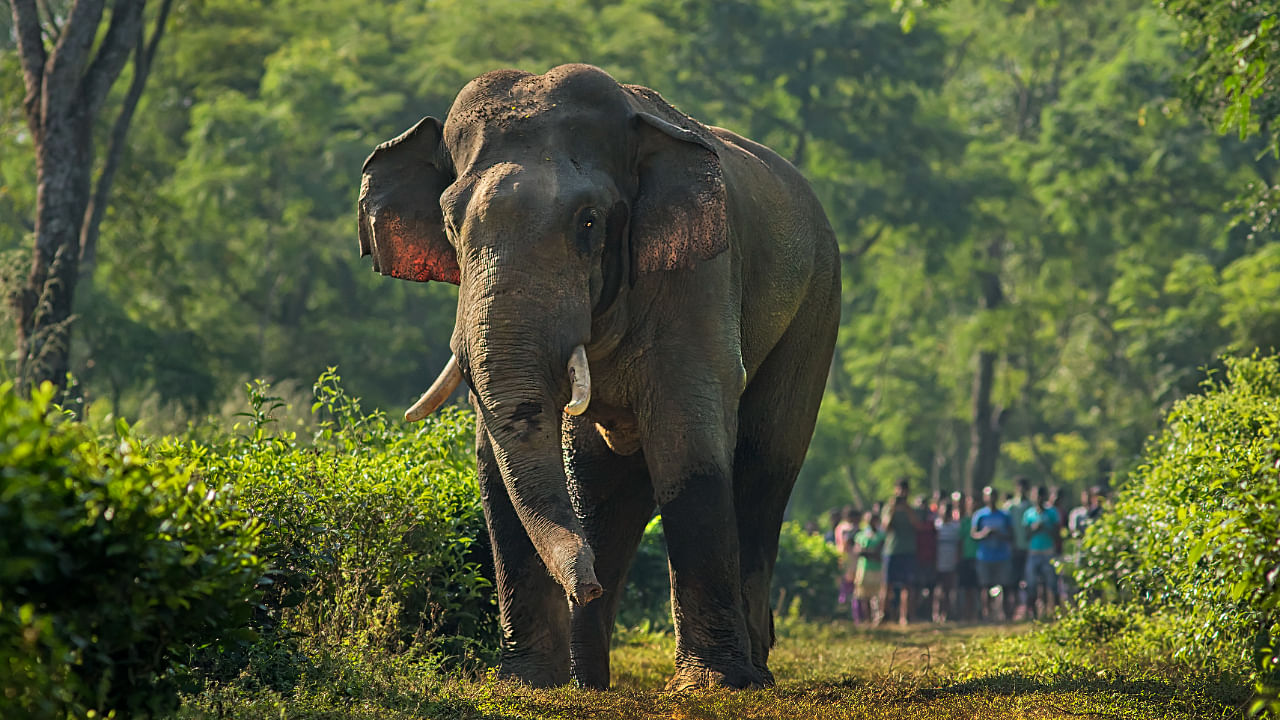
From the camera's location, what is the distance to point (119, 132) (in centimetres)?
2159

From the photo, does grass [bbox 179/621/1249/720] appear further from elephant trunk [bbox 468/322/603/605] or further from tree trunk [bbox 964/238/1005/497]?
tree trunk [bbox 964/238/1005/497]

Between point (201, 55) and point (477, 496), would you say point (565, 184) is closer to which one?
point (477, 496)

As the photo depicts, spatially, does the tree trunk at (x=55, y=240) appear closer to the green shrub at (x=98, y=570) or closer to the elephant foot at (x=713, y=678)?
the elephant foot at (x=713, y=678)

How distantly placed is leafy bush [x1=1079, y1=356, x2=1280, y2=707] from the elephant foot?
213cm

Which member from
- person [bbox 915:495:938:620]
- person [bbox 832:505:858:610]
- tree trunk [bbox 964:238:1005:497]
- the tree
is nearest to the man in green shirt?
person [bbox 915:495:938:620]

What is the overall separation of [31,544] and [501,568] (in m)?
4.47

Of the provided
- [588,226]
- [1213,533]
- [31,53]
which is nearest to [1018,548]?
[31,53]

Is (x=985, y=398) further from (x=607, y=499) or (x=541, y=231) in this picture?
(x=541, y=231)

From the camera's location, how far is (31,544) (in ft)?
13.6

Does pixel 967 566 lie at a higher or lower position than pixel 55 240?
lower

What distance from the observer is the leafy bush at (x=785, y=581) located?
14.6 metres

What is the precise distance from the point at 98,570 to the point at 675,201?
422 centimetres

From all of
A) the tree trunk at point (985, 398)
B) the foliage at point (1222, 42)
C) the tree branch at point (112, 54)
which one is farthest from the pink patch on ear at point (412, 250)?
the tree trunk at point (985, 398)

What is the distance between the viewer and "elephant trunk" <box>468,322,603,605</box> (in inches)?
293
